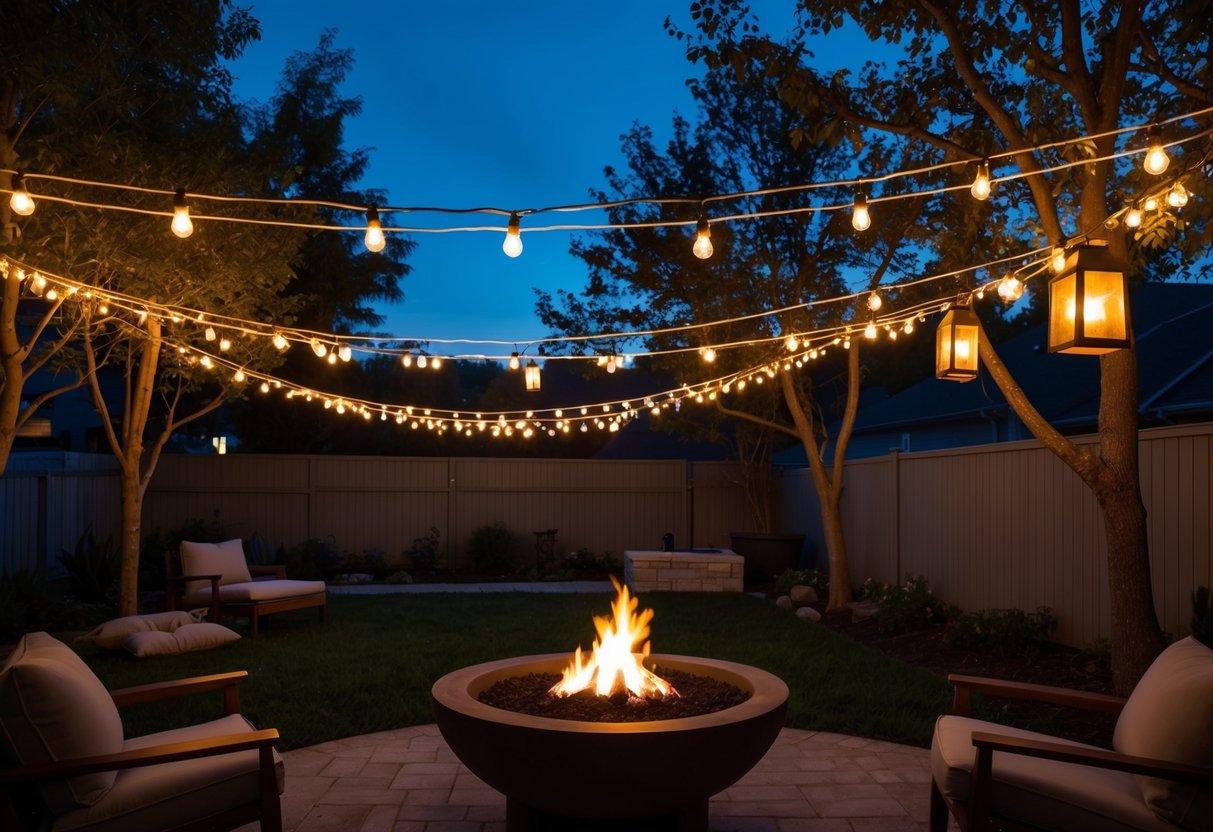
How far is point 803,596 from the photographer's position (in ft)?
31.1

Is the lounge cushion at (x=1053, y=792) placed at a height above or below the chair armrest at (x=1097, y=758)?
below

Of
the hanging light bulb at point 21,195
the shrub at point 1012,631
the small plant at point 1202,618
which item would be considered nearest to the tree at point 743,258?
the shrub at point 1012,631

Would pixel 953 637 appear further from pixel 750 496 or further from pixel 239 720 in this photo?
pixel 750 496

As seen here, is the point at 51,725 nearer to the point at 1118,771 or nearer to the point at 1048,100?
the point at 1118,771

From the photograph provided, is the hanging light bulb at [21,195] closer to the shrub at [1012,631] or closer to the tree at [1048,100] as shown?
the tree at [1048,100]

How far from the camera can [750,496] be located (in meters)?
12.9

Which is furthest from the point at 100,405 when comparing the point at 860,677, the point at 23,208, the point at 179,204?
the point at 860,677

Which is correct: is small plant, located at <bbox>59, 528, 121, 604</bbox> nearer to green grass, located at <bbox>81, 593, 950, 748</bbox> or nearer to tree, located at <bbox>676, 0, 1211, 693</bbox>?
green grass, located at <bbox>81, 593, 950, 748</bbox>

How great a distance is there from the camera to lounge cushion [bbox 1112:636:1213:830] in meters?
2.45

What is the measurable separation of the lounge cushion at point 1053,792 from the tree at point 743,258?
6.16 m

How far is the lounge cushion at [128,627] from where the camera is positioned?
21.6 feet

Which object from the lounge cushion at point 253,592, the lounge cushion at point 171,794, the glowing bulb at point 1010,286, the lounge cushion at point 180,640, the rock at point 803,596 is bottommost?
the rock at point 803,596

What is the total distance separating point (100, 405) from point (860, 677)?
6509 mm

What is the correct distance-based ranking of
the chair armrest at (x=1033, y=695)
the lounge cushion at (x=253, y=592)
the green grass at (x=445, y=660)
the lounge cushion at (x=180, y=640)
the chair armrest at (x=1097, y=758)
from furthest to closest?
the lounge cushion at (x=253, y=592)
the lounge cushion at (x=180, y=640)
the green grass at (x=445, y=660)
the chair armrest at (x=1033, y=695)
the chair armrest at (x=1097, y=758)
